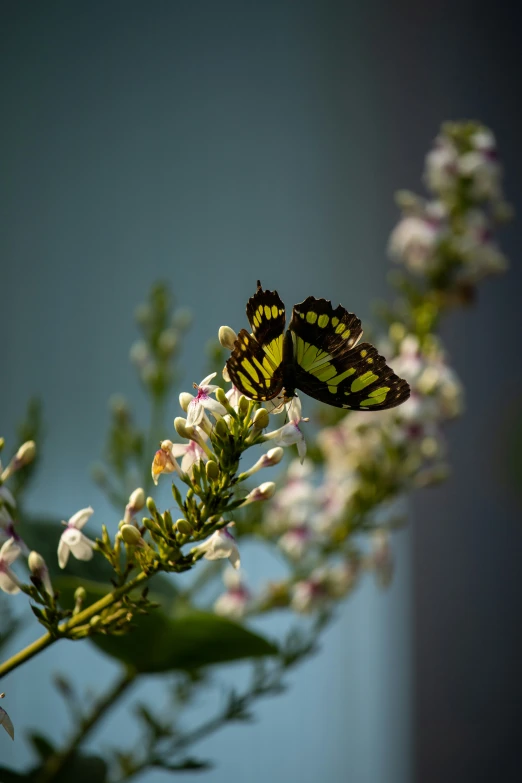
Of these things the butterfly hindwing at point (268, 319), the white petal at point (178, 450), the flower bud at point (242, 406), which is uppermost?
the butterfly hindwing at point (268, 319)

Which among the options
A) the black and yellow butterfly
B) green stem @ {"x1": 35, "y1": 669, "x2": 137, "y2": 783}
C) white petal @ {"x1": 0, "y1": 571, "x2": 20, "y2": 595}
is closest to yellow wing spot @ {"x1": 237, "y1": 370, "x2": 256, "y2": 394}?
the black and yellow butterfly

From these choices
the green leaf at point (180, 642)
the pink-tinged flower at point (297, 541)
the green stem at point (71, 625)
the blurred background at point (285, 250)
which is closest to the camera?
the green stem at point (71, 625)

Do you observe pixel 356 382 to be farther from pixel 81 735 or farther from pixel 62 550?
pixel 81 735

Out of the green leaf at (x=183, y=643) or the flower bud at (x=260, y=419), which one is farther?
the green leaf at (x=183, y=643)

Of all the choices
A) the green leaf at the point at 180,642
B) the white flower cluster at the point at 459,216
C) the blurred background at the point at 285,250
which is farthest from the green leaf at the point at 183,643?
the blurred background at the point at 285,250

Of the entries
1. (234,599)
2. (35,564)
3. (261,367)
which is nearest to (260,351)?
(261,367)

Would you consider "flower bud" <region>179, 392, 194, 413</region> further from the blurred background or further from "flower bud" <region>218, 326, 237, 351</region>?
the blurred background

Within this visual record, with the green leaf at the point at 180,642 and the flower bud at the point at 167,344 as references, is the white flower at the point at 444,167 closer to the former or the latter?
the flower bud at the point at 167,344

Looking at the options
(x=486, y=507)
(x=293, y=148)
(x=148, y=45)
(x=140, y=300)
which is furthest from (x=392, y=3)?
(x=486, y=507)

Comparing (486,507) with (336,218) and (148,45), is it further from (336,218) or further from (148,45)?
(148,45)
